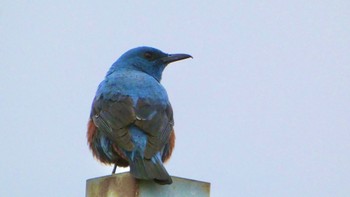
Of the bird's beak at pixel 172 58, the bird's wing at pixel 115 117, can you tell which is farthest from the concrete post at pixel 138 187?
the bird's beak at pixel 172 58

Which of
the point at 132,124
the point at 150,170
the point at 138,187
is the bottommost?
the point at 138,187

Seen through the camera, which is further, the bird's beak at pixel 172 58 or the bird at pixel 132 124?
the bird's beak at pixel 172 58

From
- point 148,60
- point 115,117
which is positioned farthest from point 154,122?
point 148,60

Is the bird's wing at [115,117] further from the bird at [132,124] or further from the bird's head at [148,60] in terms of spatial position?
the bird's head at [148,60]

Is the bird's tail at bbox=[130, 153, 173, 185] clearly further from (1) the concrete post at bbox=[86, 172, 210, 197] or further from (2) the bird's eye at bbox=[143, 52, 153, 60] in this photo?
(2) the bird's eye at bbox=[143, 52, 153, 60]

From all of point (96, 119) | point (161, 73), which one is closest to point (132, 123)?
point (96, 119)

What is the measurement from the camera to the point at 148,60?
33.1ft

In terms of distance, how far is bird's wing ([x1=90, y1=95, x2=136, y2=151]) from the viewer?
7.25m

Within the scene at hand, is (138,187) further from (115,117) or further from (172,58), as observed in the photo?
(172,58)

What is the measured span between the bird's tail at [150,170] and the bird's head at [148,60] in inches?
124

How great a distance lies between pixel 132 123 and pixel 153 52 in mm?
2936

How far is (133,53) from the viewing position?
10094 mm

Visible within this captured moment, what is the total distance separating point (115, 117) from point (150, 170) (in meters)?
1.52

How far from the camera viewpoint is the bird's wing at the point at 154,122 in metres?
7.07
